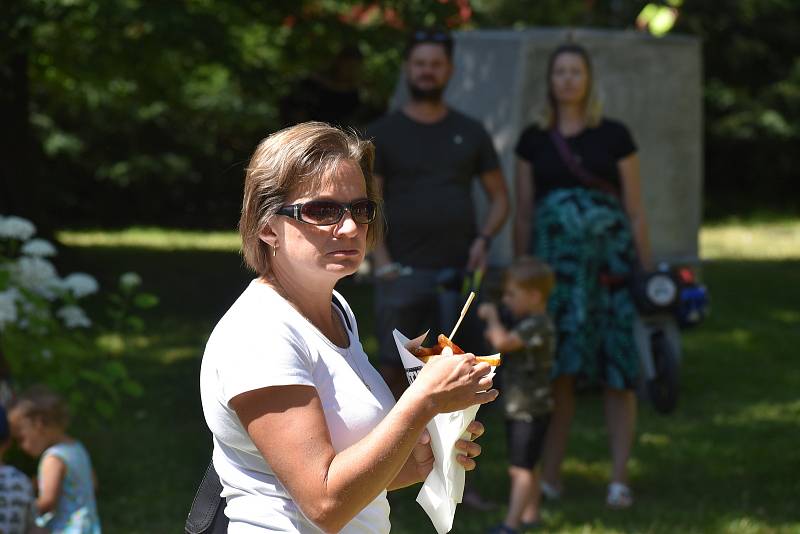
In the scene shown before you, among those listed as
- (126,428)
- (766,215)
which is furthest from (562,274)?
(766,215)

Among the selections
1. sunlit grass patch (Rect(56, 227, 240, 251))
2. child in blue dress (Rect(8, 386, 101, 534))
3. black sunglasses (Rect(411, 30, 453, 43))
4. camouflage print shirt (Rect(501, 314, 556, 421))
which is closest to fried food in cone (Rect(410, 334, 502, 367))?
child in blue dress (Rect(8, 386, 101, 534))

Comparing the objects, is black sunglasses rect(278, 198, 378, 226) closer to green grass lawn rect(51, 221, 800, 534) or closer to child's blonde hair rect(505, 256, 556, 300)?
child's blonde hair rect(505, 256, 556, 300)

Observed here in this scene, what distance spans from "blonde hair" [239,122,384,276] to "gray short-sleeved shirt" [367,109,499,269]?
3.34 metres

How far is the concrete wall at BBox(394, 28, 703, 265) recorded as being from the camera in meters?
8.66

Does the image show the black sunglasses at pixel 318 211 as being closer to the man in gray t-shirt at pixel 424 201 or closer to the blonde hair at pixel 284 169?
the blonde hair at pixel 284 169

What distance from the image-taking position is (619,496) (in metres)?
5.82

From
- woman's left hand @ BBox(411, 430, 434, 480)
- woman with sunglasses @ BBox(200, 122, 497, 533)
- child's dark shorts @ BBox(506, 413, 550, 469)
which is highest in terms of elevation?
woman with sunglasses @ BBox(200, 122, 497, 533)

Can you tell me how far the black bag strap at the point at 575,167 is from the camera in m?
5.80

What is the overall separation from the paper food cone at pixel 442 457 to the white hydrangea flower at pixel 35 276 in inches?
145

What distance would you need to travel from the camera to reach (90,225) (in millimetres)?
22828

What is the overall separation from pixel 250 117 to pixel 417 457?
65.1ft

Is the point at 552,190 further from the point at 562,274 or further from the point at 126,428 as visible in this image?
the point at 126,428

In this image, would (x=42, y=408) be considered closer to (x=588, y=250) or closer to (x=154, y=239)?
(x=588, y=250)

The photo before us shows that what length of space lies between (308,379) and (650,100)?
7.19 m
